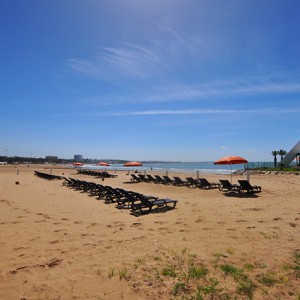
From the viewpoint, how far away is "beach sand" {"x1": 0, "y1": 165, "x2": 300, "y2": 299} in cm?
352

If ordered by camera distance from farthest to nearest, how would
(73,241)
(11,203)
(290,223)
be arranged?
(11,203)
(290,223)
(73,241)

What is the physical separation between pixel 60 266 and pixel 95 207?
5912 millimetres

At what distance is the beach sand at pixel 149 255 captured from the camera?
3.52m

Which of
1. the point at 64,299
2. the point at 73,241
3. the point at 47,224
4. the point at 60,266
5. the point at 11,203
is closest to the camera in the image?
the point at 64,299

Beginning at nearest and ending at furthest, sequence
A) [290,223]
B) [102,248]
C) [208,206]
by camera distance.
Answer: [102,248] → [290,223] → [208,206]

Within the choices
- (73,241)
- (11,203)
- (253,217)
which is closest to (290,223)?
(253,217)

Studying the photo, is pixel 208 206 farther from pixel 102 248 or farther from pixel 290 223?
pixel 102 248

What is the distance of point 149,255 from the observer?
4723 millimetres

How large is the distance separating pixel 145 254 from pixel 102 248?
91 cm

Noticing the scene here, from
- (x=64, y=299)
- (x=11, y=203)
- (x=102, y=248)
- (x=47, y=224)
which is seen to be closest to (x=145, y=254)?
(x=102, y=248)

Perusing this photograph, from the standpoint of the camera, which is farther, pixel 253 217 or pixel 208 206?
pixel 208 206

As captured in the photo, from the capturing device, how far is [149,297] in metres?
3.34

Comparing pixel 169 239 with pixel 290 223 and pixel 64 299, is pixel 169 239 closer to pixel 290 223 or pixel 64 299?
pixel 64 299

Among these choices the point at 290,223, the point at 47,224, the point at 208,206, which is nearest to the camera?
the point at 290,223
